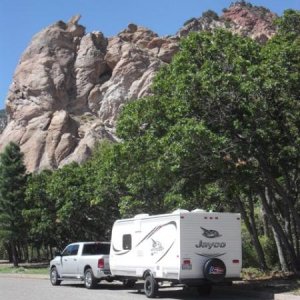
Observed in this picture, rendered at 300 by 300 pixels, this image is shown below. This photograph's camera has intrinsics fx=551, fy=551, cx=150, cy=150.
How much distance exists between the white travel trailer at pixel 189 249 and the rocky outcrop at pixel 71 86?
57.4m

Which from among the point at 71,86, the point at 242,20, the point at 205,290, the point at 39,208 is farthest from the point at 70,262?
the point at 242,20

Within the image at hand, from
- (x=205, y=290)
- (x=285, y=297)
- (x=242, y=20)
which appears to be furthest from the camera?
(x=242, y=20)

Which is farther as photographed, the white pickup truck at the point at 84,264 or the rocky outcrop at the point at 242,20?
the rocky outcrop at the point at 242,20

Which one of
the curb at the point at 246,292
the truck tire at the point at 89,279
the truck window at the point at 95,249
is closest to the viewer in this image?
the curb at the point at 246,292

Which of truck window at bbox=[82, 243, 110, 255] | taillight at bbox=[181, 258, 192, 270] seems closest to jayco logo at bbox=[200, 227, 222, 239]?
taillight at bbox=[181, 258, 192, 270]

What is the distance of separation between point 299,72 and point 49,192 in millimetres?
22427

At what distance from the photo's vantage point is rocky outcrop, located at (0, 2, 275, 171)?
260ft

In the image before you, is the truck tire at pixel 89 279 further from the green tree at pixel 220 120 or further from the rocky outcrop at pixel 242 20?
the rocky outcrop at pixel 242 20

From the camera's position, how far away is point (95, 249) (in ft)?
75.0

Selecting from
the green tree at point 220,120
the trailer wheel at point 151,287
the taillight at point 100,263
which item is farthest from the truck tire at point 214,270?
the taillight at point 100,263

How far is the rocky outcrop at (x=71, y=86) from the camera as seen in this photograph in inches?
3125

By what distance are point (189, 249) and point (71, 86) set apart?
7546 centimetres

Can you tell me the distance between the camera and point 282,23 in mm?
20094

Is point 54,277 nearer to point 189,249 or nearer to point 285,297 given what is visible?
point 189,249
